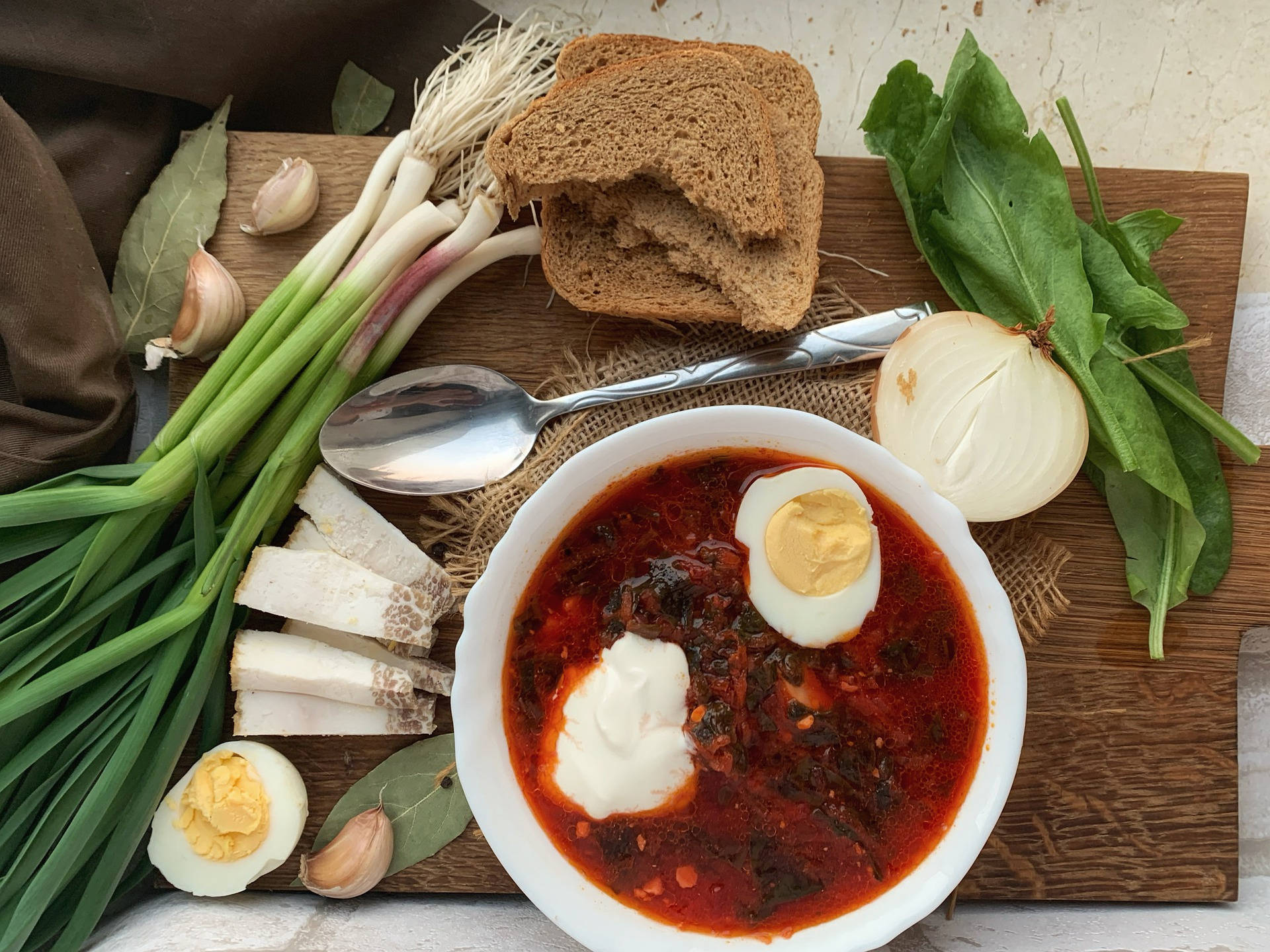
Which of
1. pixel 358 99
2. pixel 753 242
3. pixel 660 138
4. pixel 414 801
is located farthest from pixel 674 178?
pixel 414 801

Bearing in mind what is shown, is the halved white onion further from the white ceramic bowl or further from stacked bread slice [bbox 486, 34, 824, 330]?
stacked bread slice [bbox 486, 34, 824, 330]

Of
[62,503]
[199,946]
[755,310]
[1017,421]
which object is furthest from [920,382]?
[199,946]

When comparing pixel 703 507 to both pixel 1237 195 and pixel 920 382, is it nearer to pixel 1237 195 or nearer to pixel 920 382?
pixel 920 382

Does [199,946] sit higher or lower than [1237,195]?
lower

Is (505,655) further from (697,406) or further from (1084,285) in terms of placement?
(1084,285)

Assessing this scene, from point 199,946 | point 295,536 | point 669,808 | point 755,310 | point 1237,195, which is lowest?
point 199,946

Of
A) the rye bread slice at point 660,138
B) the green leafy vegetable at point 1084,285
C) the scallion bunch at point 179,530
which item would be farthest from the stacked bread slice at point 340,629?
the green leafy vegetable at point 1084,285

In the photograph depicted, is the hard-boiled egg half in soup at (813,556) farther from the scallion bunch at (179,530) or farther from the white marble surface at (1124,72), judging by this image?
the white marble surface at (1124,72)
